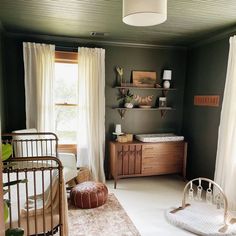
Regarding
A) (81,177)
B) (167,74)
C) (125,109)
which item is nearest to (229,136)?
(167,74)

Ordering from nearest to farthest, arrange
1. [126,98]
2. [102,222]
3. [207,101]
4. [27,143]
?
[102,222] < [27,143] < [207,101] < [126,98]

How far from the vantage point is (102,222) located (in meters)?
2.60

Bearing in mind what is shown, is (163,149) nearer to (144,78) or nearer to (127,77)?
(144,78)

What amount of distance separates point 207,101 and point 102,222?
2.43 metres

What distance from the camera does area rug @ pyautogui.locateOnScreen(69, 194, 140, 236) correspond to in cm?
240

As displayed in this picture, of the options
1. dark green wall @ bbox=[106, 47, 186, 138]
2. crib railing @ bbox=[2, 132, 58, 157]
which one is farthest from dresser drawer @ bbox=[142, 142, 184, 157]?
crib railing @ bbox=[2, 132, 58, 157]

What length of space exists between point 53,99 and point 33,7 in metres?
1.49

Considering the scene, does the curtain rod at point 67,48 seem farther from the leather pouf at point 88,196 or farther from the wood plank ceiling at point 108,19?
the leather pouf at point 88,196

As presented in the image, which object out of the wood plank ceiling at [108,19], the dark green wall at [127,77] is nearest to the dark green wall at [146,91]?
the dark green wall at [127,77]

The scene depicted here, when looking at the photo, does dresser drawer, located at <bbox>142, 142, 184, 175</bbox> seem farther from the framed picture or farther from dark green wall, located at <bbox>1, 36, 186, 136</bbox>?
the framed picture

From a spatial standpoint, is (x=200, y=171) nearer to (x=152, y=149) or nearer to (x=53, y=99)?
(x=152, y=149)

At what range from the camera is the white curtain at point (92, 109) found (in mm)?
3688

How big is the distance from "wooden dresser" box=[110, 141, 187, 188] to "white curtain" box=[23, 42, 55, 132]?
122 cm

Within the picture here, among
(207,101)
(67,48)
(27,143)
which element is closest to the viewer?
(27,143)
